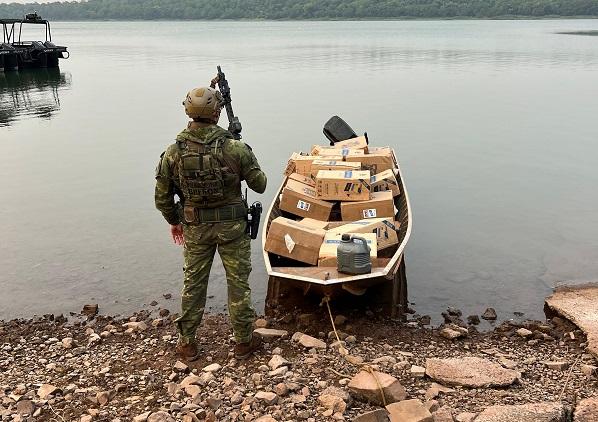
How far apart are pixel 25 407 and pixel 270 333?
2535 millimetres

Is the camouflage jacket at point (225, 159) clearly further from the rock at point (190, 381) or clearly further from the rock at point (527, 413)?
the rock at point (527, 413)

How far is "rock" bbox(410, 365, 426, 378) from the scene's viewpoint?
6.00 m

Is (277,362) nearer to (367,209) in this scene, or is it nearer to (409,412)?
(409,412)

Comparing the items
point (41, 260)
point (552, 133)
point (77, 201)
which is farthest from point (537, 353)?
point (552, 133)

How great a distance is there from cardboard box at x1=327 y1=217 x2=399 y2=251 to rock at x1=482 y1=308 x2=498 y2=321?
140 centimetres

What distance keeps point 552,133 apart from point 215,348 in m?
16.9

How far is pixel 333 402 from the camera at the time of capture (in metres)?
5.35

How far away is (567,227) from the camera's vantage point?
40.1ft

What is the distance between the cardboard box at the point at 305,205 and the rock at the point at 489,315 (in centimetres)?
252

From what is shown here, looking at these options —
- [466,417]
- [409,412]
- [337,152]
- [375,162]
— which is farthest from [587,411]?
[337,152]

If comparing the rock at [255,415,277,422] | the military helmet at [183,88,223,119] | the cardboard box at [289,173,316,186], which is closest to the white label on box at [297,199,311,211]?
the cardboard box at [289,173,316,186]

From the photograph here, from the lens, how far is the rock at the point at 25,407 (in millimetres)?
5531

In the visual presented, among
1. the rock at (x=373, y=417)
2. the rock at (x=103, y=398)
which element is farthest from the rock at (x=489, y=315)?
the rock at (x=103, y=398)

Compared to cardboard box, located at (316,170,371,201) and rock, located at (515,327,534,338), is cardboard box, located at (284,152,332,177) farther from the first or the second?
rock, located at (515,327,534,338)
